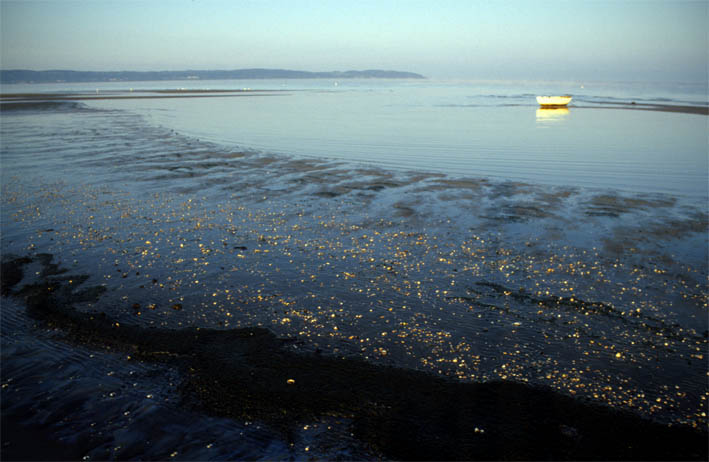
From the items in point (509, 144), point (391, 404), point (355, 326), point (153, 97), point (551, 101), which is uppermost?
point (153, 97)

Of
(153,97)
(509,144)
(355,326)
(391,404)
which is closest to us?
(391,404)

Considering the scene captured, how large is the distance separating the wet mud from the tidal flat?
2 centimetres

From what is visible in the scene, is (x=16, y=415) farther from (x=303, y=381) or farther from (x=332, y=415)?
(x=332, y=415)

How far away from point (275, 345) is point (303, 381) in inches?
34.5

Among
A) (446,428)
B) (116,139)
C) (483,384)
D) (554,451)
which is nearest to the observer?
(554,451)

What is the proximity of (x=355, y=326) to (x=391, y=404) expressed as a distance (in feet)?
5.48

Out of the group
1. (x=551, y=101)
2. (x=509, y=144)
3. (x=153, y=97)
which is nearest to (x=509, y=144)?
(x=509, y=144)

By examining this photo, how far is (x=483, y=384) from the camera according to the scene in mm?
4848

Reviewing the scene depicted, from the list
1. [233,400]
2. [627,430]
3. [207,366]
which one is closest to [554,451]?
→ [627,430]

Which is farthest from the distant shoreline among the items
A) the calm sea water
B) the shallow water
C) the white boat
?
the calm sea water

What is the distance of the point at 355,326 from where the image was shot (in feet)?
19.9

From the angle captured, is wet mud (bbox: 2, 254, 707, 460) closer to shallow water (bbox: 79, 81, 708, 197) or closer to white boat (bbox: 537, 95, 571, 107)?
shallow water (bbox: 79, 81, 708, 197)

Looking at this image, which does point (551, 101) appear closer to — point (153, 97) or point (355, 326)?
point (355, 326)

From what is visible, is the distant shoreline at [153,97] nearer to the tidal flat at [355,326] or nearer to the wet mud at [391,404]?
the tidal flat at [355,326]
